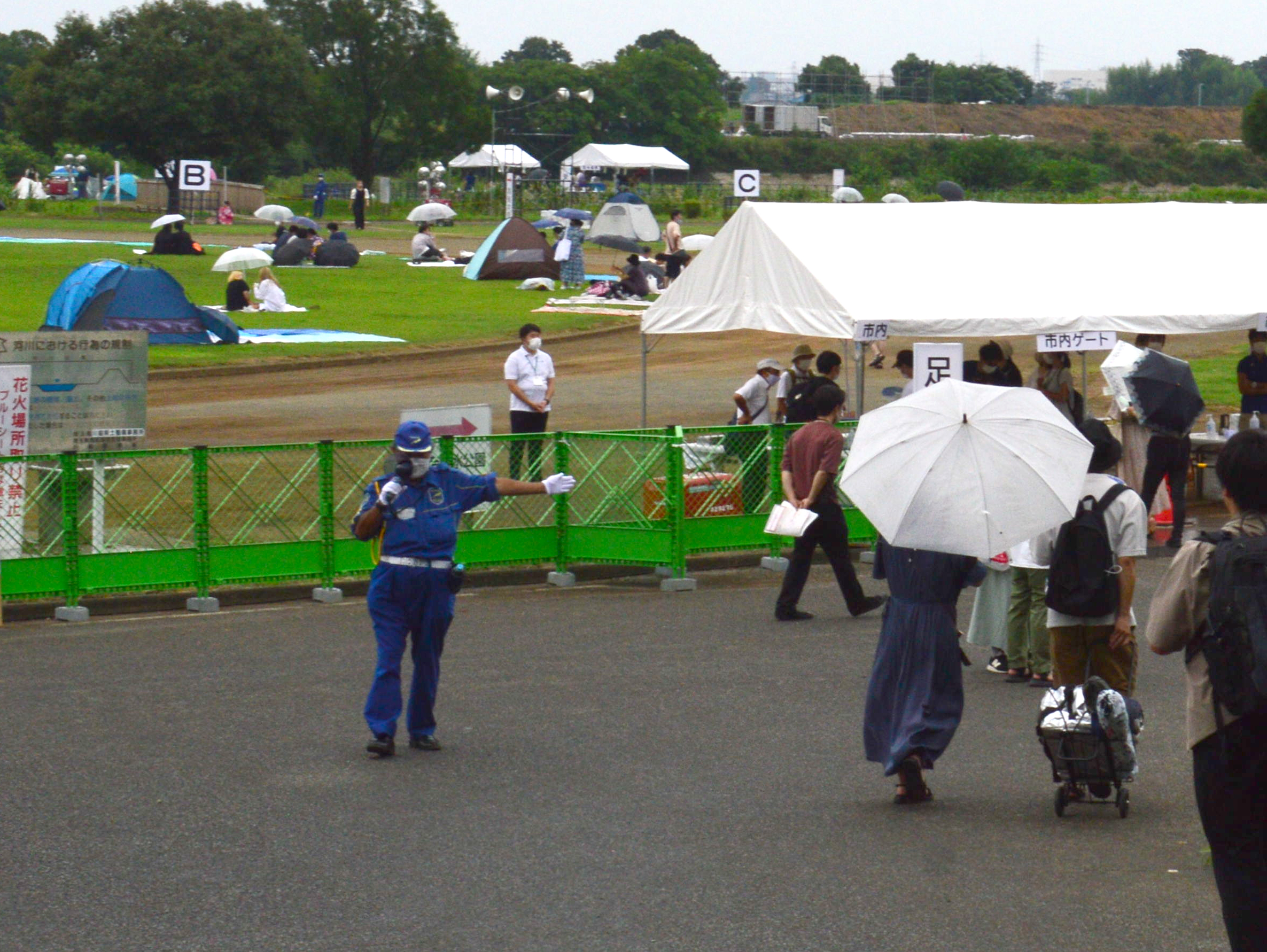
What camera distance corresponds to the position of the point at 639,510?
14570mm

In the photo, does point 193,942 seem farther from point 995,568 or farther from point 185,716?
point 995,568

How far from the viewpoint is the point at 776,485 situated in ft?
49.7

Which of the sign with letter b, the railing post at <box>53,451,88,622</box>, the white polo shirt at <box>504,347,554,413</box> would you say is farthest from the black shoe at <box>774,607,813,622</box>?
the sign with letter b

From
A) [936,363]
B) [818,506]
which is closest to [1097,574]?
[818,506]

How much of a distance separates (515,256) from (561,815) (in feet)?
112

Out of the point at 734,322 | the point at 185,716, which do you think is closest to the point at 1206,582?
the point at 185,716

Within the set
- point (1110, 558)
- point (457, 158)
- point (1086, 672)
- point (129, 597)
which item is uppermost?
point (457, 158)

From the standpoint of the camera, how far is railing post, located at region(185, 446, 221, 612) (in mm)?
13242

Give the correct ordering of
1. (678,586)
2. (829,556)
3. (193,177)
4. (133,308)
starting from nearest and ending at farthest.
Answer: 1. (829,556)
2. (678,586)
3. (133,308)
4. (193,177)

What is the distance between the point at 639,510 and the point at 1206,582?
9.61m

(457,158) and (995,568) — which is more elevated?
(457,158)

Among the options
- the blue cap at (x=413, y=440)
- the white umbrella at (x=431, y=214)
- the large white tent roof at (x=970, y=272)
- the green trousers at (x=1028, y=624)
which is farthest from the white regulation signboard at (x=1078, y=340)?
the white umbrella at (x=431, y=214)

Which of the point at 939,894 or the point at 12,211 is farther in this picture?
the point at 12,211

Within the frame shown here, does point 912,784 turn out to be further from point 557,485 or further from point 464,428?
point 464,428
